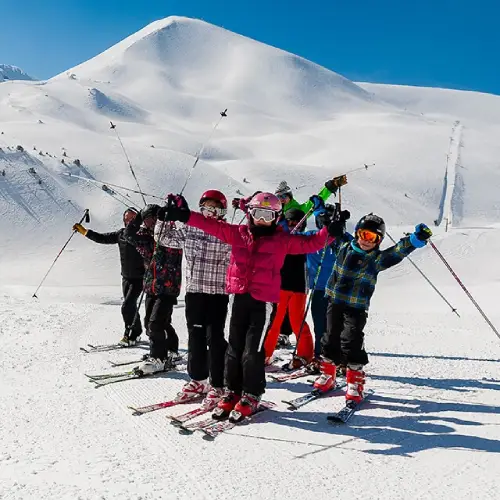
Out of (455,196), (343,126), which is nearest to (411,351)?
(455,196)

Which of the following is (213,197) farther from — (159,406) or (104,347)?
(104,347)

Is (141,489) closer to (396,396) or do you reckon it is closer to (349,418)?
Result: (349,418)

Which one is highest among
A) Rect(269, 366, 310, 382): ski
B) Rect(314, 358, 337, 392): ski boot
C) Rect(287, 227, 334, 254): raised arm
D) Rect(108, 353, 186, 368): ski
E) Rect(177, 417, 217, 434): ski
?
Rect(287, 227, 334, 254): raised arm

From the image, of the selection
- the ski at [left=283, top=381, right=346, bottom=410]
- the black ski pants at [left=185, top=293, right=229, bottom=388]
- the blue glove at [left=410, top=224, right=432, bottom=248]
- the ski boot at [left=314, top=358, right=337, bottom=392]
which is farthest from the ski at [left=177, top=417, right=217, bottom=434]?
the blue glove at [left=410, top=224, right=432, bottom=248]

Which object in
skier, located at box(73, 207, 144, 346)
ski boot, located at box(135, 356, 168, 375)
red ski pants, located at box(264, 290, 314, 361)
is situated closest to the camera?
ski boot, located at box(135, 356, 168, 375)

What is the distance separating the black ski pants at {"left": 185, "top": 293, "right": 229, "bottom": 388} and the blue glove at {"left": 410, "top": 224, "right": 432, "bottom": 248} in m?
1.82

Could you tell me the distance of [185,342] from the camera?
830cm

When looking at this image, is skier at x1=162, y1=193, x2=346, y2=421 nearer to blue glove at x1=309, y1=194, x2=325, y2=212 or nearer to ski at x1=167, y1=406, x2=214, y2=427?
ski at x1=167, y1=406, x2=214, y2=427

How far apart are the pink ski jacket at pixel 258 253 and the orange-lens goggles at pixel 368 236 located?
1.60 feet

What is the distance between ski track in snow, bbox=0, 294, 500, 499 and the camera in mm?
3336

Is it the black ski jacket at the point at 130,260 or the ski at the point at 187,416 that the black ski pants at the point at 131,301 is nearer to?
the black ski jacket at the point at 130,260

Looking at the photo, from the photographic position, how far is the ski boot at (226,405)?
180 inches

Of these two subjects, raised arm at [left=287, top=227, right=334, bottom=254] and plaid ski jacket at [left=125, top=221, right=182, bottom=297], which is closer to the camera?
raised arm at [left=287, top=227, right=334, bottom=254]

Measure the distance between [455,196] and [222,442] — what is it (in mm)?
40589
